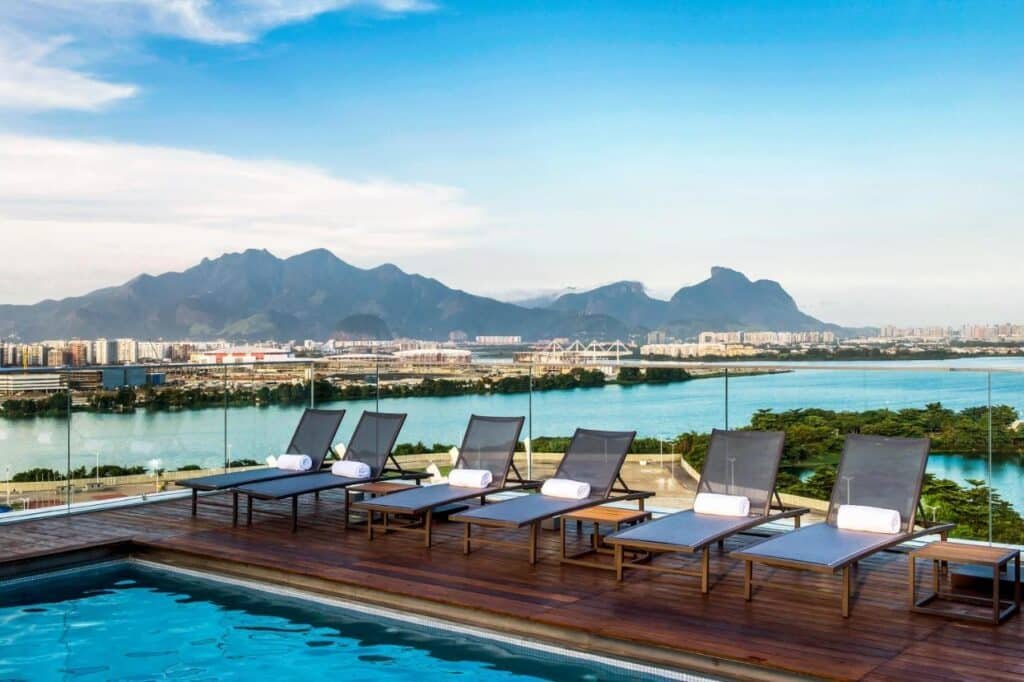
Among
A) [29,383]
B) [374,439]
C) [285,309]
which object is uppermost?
[285,309]

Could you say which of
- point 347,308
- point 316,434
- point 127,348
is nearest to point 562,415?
point 316,434

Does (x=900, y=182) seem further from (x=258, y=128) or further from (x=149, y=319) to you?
(x=149, y=319)

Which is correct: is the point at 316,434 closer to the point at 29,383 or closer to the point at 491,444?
the point at 491,444

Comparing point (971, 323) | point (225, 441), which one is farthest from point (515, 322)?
point (225, 441)

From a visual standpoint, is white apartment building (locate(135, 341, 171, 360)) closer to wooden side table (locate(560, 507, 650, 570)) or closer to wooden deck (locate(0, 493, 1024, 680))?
wooden deck (locate(0, 493, 1024, 680))

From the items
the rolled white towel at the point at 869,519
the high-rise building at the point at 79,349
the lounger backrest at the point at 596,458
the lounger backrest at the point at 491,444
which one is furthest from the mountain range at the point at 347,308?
the rolled white towel at the point at 869,519

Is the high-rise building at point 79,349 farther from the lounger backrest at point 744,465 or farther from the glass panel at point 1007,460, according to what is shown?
the glass panel at point 1007,460

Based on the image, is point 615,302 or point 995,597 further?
point 615,302

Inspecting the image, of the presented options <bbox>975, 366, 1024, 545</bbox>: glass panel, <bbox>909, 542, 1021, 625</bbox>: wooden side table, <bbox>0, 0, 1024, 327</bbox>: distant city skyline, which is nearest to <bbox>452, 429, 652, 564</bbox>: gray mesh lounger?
<bbox>909, 542, 1021, 625</bbox>: wooden side table
